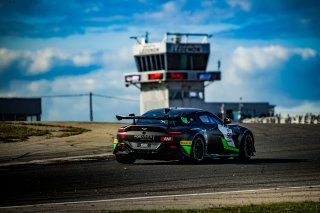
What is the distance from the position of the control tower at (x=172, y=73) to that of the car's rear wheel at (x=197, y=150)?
329ft

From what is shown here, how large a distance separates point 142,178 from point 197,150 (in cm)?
407

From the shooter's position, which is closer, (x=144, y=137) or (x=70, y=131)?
(x=144, y=137)

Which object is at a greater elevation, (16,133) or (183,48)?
(183,48)

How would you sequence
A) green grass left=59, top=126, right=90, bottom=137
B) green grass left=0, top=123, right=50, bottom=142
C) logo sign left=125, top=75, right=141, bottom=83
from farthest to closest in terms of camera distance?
1. logo sign left=125, top=75, right=141, bottom=83
2. green grass left=59, top=126, right=90, bottom=137
3. green grass left=0, top=123, right=50, bottom=142

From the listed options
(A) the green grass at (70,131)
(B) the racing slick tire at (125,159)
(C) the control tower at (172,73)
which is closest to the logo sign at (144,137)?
(B) the racing slick tire at (125,159)

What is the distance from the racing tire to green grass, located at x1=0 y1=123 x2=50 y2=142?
10302mm

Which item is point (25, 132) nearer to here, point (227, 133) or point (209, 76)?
point (227, 133)

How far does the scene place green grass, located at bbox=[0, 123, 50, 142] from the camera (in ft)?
92.5

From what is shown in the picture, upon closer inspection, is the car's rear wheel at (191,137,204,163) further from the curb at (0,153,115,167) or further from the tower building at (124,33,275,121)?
the tower building at (124,33,275,121)

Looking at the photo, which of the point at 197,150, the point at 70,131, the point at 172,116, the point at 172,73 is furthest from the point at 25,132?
the point at 172,73

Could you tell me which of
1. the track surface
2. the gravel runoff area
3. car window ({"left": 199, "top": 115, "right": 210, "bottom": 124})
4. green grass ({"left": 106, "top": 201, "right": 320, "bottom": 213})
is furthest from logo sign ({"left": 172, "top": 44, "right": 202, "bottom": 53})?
green grass ({"left": 106, "top": 201, "right": 320, "bottom": 213})

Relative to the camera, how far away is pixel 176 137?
18.4m

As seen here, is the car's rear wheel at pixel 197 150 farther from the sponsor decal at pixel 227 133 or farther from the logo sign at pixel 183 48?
the logo sign at pixel 183 48

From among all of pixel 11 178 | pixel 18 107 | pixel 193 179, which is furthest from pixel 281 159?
pixel 18 107
